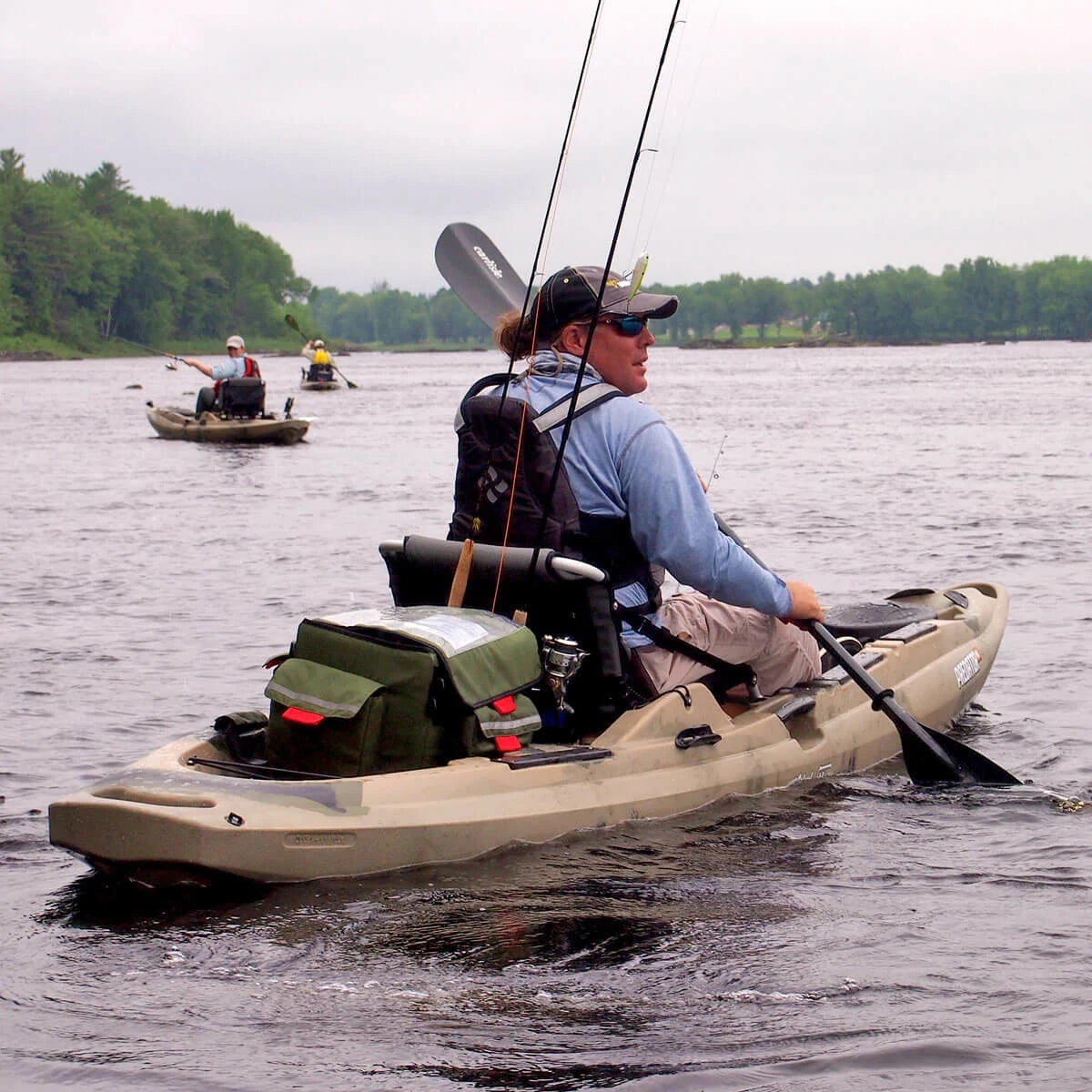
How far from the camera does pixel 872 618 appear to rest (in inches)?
322

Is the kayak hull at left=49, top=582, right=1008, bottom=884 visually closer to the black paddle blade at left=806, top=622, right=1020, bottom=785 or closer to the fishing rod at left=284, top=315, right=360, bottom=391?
the black paddle blade at left=806, top=622, right=1020, bottom=785

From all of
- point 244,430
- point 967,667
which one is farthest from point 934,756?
point 244,430

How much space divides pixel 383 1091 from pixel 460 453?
2.48 meters

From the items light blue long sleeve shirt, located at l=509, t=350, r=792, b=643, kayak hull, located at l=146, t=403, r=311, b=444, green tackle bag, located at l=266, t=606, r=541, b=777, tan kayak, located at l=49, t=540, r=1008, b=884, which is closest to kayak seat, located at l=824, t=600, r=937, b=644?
tan kayak, located at l=49, t=540, r=1008, b=884

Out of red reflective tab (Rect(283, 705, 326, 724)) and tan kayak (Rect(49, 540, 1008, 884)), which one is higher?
red reflective tab (Rect(283, 705, 326, 724))

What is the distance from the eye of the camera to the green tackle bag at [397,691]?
502 cm

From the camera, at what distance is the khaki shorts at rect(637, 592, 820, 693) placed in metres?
5.99

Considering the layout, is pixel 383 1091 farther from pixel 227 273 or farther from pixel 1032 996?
pixel 227 273

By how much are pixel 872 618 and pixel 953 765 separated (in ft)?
5.60

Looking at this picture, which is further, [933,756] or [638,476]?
[933,756]

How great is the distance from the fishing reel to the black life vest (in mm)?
310

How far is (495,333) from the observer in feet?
19.9

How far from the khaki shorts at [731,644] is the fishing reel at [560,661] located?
51 centimetres

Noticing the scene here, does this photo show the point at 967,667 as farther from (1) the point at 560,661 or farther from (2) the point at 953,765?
(1) the point at 560,661
